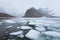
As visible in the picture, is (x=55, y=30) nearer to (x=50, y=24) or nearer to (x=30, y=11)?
(x=50, y=24)

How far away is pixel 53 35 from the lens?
103 cm

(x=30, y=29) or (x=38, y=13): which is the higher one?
(x=38, y=13)

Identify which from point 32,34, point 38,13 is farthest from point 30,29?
point 38,13

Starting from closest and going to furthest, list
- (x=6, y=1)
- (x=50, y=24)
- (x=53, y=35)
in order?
(x=53, y=35)
(x=50, y=24)
(x=6, y=1)

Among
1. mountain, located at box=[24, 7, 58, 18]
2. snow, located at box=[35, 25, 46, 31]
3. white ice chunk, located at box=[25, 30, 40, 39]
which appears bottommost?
white ice chunk, located at box=[25, 30, 40, 39]

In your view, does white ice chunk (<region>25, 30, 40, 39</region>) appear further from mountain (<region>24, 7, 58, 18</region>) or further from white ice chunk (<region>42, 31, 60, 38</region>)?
mountain (<region>24, 7, 58, 18</region>)

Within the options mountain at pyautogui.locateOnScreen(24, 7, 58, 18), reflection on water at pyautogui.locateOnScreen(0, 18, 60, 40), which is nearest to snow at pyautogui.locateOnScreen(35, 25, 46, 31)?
reflection on water at pyautogui.locateOnScreen(0, 18, 60, 40)

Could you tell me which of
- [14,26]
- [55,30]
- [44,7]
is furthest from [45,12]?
[14,26]

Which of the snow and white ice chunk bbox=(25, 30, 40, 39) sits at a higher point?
the snow

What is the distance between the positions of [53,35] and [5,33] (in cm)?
45

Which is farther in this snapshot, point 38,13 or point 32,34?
point 38,13

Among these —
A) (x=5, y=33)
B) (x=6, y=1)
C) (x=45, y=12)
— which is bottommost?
(x=5, y=33)

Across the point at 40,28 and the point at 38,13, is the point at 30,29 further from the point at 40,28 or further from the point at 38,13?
the point at 38,13

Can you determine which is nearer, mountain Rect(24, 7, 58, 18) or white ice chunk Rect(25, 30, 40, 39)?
white ice chunk Rect(25, 30, 40, 39)
